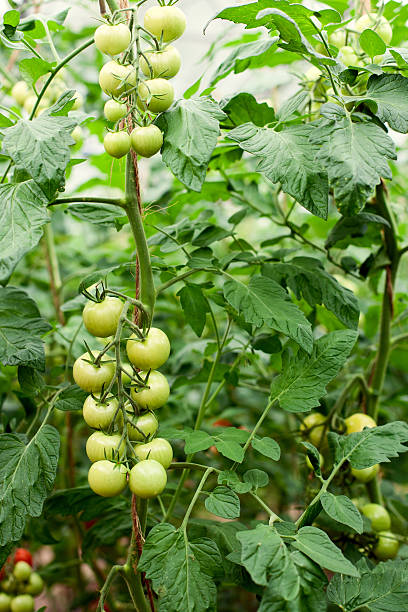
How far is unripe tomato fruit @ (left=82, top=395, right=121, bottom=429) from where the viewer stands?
1.80 feet

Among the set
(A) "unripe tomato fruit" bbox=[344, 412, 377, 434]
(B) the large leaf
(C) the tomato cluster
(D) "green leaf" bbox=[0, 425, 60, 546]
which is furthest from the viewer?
(C) the tomato cluster

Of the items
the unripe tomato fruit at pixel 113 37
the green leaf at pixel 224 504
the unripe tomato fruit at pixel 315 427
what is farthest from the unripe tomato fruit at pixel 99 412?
the unripe tomato fruit at pixel 315 427

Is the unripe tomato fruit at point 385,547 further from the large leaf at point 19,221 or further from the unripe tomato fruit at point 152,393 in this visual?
the large leaf at point 19,221

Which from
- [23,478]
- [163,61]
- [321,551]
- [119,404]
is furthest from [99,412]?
[163,61]

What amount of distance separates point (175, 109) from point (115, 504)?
560mm

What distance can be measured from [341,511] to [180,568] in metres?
0.17

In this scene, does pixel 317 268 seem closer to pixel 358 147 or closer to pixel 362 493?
pixel 358 147

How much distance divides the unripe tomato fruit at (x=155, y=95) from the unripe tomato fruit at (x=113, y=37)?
0.04 m

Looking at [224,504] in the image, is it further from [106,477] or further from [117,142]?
[117,142]

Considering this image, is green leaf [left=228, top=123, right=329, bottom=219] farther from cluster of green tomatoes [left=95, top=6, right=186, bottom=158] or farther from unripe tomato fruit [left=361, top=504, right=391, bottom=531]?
unripe tomato fruit [left=361, top=504, right=391, bottom=531]

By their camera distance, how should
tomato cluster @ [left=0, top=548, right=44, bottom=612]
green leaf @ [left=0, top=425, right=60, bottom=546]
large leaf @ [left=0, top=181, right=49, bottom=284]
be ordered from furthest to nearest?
tomato cluster @ [left=0, top=548, right=44, bottom=612], green leaf @ [left=0, top=425, right=60, bottom=546], large leaf @ [left=0, top=181, right=49, bottom=284]

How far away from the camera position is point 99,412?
548mm

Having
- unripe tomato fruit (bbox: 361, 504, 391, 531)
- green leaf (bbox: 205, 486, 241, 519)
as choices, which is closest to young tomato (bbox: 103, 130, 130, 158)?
A: green leaf (bbox: 205, 486, 241, 519)

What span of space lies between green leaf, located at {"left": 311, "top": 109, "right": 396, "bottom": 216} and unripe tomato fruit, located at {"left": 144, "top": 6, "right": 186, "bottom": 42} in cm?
17
